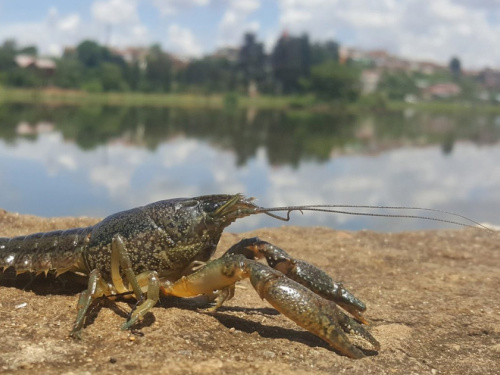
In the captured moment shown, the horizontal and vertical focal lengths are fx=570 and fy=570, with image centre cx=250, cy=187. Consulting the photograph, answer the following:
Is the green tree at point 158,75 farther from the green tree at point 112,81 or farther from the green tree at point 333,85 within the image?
the green tree at point 333,85

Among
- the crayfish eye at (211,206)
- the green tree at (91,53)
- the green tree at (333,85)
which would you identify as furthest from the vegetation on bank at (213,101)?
the crayfish eye at (211,206)

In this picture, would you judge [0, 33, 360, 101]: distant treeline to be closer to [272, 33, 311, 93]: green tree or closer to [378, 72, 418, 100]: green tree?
[272, 33, 311, 93]: green tree

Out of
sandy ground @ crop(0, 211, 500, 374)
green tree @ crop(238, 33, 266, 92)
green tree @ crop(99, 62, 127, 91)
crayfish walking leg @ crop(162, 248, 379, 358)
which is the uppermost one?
green tree @ crop(238, 33, 266, 92)

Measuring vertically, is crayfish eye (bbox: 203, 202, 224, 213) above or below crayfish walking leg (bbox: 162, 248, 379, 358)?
above

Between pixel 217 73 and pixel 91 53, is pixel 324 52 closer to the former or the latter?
pixel 217 73

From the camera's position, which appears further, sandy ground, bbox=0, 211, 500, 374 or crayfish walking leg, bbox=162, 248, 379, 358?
crayfish walking leg, bbox=162, 248, 379, 358

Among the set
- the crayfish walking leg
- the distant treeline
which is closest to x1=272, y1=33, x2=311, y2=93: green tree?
the distant treeline
